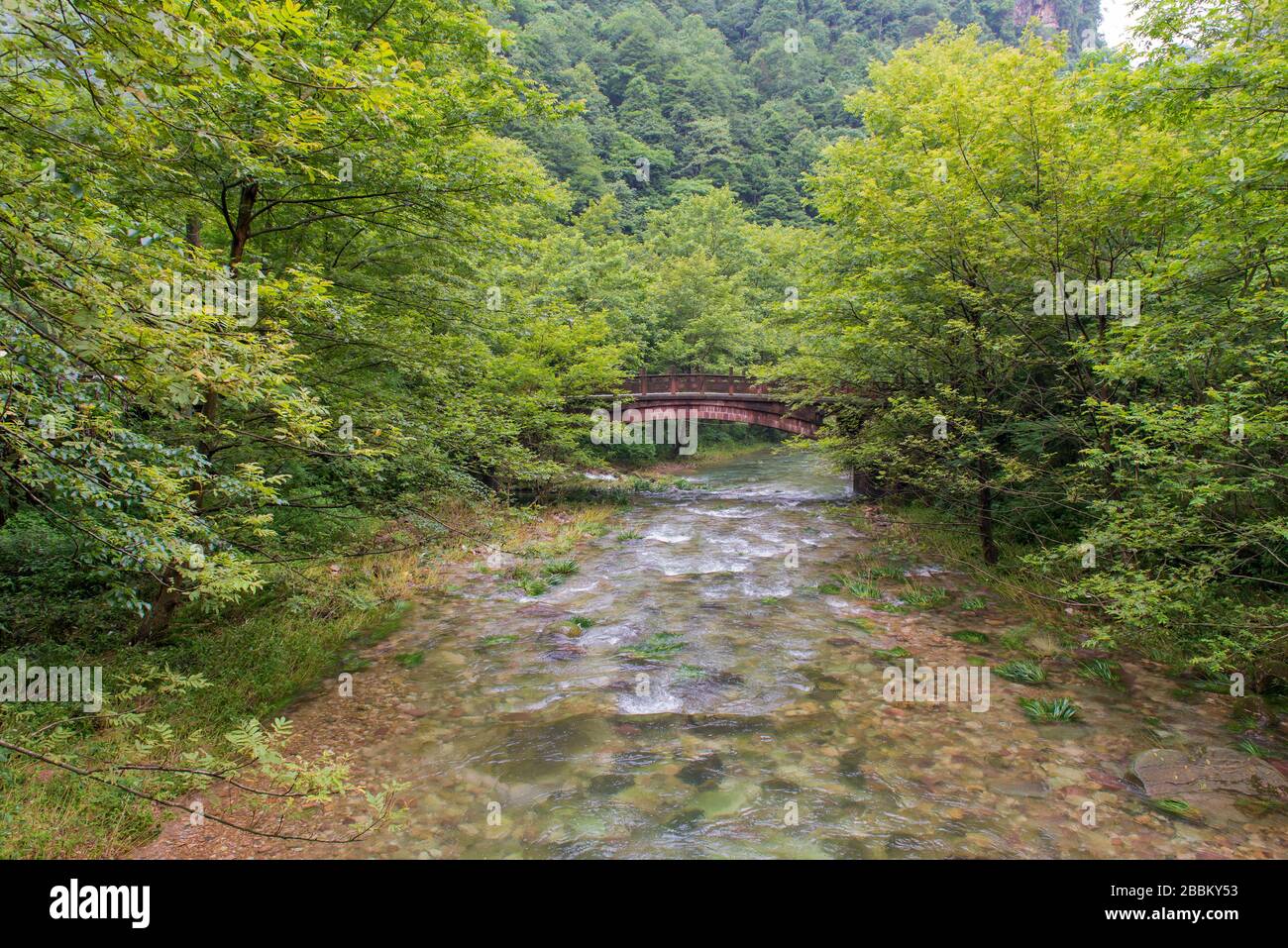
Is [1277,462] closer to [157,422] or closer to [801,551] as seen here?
[801,551]

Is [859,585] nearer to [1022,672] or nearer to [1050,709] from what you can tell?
[1022,672]

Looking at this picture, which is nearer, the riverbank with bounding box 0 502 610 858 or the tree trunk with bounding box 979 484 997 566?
the riverbank with bounding box 0 502 610 858

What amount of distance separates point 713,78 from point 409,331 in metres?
86.8

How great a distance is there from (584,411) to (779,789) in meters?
15.9

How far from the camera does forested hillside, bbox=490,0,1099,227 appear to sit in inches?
2436

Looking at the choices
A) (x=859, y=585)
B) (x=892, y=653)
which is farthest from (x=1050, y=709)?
(x=859, y=585)

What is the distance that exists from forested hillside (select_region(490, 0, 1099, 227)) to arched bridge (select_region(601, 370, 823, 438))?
29.1 m

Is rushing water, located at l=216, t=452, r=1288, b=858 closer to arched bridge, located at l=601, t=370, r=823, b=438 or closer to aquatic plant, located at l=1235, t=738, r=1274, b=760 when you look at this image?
aquatic plant, located at l=1235, t=738, r=1274, b=760

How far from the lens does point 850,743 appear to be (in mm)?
6527

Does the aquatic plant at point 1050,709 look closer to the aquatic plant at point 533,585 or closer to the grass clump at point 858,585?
the grass clump at point 858,585

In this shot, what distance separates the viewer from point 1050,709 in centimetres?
710

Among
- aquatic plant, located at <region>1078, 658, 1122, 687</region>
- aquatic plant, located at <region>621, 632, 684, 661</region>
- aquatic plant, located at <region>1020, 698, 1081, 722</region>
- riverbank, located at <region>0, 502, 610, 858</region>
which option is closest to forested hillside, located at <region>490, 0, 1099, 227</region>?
aquatic plant, located at <region>621, 632, 684, 661</region>
